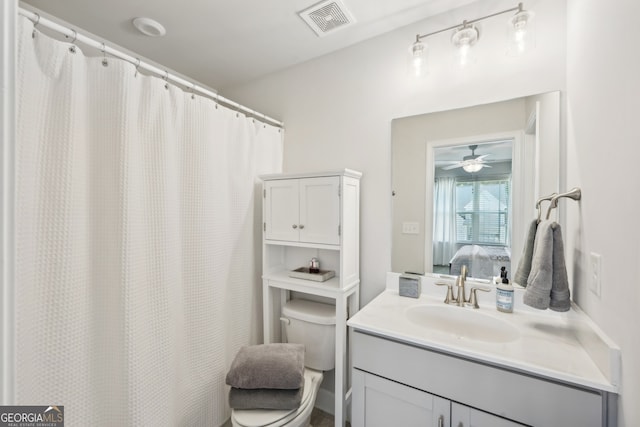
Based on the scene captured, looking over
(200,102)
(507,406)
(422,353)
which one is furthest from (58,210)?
(507,406)

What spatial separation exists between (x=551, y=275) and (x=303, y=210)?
3.83 feet

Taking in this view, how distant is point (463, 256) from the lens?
140cm

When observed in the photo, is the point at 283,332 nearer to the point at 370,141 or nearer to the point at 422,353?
the point at 422,353

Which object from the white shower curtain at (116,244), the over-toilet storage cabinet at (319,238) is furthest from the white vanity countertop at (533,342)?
the white shower curtain at (116,244)

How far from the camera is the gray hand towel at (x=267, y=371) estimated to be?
127cm

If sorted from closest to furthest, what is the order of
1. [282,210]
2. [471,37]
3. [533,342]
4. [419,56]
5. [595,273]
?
1. [595,273]
2. [533,342]
3. [471,37]
4. [419,56]
5. [282,210]

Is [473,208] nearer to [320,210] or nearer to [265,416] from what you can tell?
[320,210]

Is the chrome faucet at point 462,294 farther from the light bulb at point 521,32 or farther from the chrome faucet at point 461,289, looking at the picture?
the light bulb at point 521,32

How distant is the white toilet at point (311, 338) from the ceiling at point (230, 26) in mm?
1683

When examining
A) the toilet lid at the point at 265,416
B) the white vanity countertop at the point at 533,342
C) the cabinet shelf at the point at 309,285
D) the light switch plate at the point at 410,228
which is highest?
the light switch plate at the point at 410,228

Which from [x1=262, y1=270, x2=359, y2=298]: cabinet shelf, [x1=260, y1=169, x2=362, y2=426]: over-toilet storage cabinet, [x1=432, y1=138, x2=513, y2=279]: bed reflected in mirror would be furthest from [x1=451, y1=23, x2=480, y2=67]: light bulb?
[x1=262, y1=270, x2=359, y2=298]: cabinet shelf

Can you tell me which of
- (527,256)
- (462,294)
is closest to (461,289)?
(462,294)

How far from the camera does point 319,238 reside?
5.11ft

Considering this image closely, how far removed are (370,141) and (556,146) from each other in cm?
88
